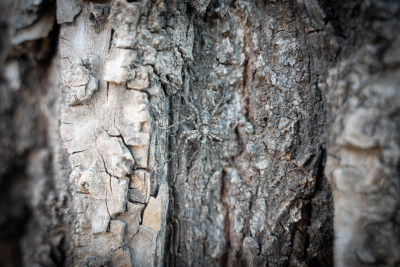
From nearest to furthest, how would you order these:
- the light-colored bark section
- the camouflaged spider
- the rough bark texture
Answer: the rough bark texture → the light-colored bark section → the camouflaged spider

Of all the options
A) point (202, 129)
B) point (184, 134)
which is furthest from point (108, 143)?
point (202, 129)

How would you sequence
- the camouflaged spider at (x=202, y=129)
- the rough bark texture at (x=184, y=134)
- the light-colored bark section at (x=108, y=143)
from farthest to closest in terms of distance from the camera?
1. the camouflaged spider at (x=202, y=129)
2. the light-colored bark section at (x=108, y=143)
3. the rough bark texture at (x=184, y=134)

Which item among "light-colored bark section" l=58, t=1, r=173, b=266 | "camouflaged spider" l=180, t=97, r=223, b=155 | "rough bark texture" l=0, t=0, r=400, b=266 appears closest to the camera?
"rough bark texture" l=0, t=0, r=400, b=266

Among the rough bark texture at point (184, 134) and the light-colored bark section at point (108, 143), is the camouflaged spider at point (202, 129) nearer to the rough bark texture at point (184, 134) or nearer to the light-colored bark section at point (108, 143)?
the rough bark texture at point (184, 134)

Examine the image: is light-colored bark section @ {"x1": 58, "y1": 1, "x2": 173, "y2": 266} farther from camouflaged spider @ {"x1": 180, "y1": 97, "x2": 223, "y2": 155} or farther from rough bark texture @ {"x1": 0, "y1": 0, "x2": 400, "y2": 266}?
camouflaged spider @ {"x1": 180, "y1": 97, "x2": 223, "y2": 155}

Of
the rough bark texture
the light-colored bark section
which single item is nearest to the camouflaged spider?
the rough bark texture

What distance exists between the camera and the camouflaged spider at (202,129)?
82.0 inches

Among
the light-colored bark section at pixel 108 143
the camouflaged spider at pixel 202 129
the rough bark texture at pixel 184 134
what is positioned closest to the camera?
the rough bark texture at pixel 184 134

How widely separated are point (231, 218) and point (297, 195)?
0.61 m

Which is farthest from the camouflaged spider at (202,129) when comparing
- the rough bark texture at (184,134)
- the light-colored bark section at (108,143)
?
the light-colored bark section at (108,143)

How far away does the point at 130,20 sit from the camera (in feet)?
5.53

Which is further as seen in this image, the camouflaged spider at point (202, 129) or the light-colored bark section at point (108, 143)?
the camouflaged spider at point (202, 129)

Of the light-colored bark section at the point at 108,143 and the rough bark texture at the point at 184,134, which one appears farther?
the light-colored bark section at the point at 108,143

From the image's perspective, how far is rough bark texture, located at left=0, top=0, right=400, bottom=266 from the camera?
5.35 feet
